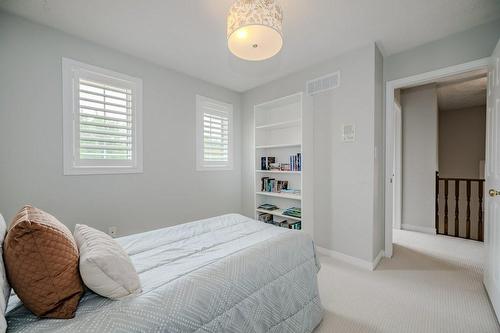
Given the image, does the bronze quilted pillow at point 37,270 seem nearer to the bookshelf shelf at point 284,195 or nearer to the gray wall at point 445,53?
the bookshelf shelf at point 284,195

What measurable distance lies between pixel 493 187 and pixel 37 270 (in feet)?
9.26

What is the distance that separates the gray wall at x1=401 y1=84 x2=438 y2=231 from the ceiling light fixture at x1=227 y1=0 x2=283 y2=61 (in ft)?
11.2

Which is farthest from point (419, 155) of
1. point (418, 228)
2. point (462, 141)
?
point (462, 141)

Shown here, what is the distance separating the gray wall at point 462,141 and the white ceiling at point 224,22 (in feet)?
15.7

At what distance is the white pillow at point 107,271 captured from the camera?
2.79 feet

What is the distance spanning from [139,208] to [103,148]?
31.9 inches

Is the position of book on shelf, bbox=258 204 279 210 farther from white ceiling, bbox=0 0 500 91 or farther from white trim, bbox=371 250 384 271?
white ceiling, bbox=0 0 500 91

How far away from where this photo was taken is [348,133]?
257 centimetres

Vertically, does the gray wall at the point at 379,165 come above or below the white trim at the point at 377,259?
above

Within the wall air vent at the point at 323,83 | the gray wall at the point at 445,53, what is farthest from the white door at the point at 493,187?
the wall air vent at the point at 323,83

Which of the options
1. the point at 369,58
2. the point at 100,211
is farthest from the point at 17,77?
the point at 369,58

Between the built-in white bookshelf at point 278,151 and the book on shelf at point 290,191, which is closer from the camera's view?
the book on shelf at point 290,191

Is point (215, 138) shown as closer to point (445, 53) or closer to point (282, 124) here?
point (282, 124)

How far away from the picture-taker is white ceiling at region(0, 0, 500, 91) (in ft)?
5.90
